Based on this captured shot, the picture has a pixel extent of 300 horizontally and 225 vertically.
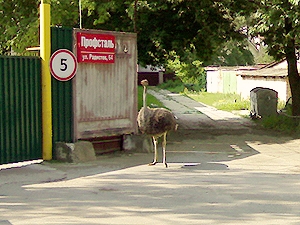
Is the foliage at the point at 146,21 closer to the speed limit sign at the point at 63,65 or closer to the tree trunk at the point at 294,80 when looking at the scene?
the tree trunk at the point at 294,80

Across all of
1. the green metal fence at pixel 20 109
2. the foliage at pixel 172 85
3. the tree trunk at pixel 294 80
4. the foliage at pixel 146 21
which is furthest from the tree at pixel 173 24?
the foliage at pixel 172 85

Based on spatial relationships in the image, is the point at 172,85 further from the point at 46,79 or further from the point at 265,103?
the point at 46,79

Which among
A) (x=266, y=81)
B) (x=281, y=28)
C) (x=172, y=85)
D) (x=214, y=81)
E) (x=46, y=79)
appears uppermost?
(x=281, y=28)

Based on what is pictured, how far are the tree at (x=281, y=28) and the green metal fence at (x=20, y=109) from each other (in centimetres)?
712

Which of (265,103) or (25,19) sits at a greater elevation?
(25,19)

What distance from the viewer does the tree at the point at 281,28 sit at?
14.7 metres

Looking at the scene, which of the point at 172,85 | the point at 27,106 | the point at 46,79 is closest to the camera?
the point at 27,106

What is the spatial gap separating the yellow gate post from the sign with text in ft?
2.42

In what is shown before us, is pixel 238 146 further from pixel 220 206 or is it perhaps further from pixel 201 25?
pixel 220 206

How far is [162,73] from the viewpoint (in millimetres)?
59844

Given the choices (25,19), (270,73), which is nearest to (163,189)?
(25,19)

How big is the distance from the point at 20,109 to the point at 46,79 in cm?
82

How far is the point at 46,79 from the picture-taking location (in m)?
10.8

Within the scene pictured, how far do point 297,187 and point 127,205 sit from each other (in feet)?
10.2
